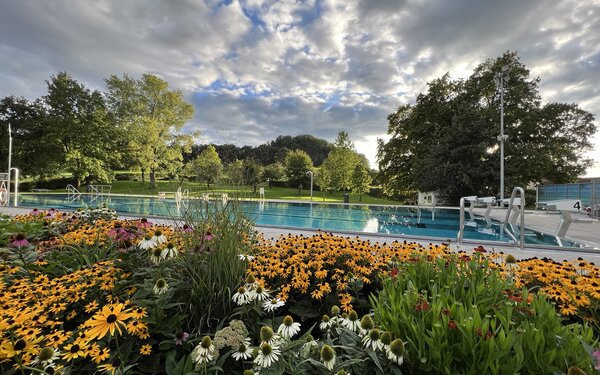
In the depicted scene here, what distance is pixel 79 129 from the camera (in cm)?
2184

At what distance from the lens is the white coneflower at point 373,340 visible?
101cm

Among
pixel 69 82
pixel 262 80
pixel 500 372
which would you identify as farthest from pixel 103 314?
pixel 69 82

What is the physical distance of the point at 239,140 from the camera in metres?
2.83

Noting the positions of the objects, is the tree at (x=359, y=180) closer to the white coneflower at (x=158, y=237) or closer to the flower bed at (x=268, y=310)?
the flower bed at (x=268, y=310)

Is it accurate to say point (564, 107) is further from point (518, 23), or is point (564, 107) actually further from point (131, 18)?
point (131, 18)

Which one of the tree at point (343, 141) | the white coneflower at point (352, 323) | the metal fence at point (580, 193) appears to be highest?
the tree at point (343, 141)

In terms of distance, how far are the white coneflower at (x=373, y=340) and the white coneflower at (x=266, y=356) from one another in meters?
0.33

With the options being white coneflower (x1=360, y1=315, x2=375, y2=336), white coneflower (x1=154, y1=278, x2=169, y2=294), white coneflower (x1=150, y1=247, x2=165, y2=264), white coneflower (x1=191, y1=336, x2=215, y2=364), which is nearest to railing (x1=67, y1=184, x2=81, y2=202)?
white coneflower (x1=150, y1=247, x2=165, y2=264)

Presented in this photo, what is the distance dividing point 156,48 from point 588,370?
11.0 meters

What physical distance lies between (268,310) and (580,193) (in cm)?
1765

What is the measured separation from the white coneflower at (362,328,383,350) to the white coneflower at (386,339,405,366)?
0.18ft

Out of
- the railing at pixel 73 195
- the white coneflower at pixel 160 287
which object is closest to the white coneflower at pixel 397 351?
the white coneflower at pixel 160 287

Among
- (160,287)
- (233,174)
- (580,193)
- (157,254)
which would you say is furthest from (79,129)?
(580,193)

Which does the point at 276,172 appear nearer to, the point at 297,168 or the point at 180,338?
the point at 297,168
